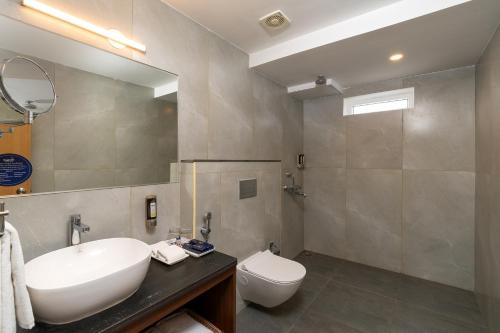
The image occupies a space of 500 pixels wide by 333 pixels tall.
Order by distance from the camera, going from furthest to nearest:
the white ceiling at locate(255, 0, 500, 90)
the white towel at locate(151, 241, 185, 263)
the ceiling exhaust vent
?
the ceiling exhaust vent → the white ceiling at locate(255, 0, 500, 90) → the white towel at locate(151, 241, 185, 263)

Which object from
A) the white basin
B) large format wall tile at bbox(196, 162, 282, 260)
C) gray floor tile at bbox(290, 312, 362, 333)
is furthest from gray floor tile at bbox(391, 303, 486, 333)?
the white basin

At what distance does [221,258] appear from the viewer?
1.27m

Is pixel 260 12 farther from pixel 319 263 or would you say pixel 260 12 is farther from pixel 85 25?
pixel 319 263

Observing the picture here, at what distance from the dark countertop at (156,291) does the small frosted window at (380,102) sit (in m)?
2.56

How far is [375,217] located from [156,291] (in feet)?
8.62

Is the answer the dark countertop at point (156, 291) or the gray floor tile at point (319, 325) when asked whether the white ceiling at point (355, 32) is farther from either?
the gray floor tile at point (319, 325)

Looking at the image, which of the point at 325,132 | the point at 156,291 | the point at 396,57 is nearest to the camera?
the point at 156,291

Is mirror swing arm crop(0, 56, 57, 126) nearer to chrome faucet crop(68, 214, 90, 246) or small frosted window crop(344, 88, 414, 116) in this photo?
chrome faucet crop(68, 214, 90, 246)

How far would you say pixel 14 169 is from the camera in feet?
3.28

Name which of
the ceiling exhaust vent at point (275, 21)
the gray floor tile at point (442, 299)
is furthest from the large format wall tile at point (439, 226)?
the ceiling exhaust vent at point (275, 21)

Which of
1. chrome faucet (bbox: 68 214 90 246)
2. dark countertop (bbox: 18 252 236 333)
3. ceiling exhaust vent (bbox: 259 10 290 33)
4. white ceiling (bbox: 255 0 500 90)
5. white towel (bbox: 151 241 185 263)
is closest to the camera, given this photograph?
dark countertop (bbox: 18 252 236 333)

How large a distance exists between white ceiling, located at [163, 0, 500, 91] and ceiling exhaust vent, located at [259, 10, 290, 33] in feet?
0.12

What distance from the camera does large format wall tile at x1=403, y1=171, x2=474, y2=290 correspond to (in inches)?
90.4

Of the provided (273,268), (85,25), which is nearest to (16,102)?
(85,25)
